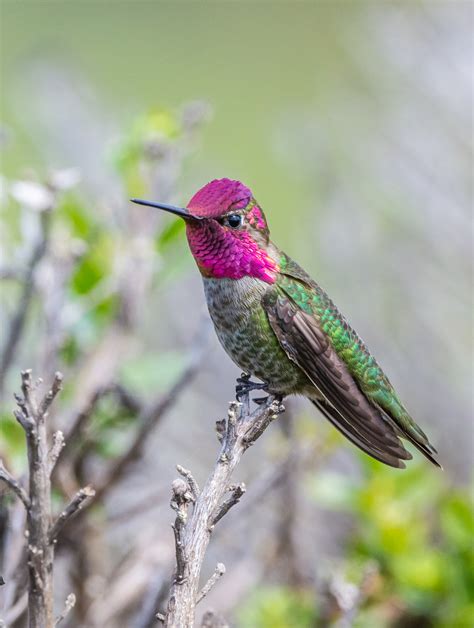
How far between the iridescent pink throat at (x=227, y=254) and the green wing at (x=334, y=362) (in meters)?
0.06

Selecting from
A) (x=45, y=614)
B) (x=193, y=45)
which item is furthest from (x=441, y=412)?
(x=193, y=45)

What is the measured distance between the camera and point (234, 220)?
1.52 metres

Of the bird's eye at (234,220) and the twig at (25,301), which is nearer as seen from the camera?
the bird's eye at (234,220)

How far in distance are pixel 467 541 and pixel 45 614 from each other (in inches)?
69.4

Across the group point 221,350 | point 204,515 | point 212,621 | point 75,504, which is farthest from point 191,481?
point 221,350

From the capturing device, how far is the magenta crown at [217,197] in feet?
4.67

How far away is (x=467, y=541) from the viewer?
2682mm

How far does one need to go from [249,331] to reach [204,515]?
1.84 ft

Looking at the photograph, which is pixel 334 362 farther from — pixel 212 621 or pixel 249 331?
pixel 212 621

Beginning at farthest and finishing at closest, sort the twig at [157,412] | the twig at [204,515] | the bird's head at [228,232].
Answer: the twig at [157,412]
the bird's head at [228,232]
the twig at [204,515]

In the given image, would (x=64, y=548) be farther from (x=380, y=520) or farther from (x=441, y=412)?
(x=441, y=412)

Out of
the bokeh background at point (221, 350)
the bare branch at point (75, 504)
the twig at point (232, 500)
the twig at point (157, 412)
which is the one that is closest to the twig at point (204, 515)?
the twig at point (232, 500)

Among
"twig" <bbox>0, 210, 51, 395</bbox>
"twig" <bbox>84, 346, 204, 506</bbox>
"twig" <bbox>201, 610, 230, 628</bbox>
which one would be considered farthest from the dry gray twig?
"twig" <bbox>0, 210, 51, 395</bbox>

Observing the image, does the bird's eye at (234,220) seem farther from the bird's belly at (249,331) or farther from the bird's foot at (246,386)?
the bird's foot at (246,386)
